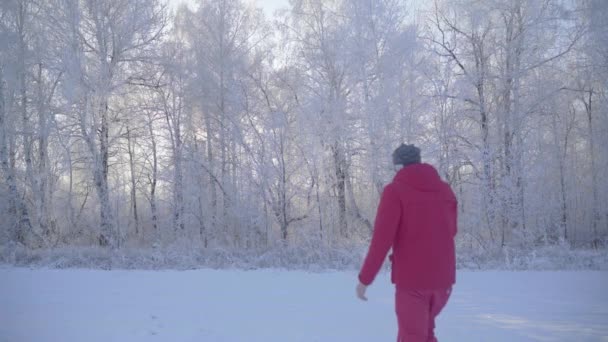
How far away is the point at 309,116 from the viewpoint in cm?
1276

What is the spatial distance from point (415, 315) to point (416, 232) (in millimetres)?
555

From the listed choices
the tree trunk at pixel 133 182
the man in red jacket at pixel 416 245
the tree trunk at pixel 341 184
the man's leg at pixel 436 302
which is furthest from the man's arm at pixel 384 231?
the tree trunk at pixel 133 182

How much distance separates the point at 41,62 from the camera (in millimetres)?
13164

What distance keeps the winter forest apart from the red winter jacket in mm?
7711

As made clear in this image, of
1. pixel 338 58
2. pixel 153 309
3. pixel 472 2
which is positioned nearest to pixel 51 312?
pixel 153 309

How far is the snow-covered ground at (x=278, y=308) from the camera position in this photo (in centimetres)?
427

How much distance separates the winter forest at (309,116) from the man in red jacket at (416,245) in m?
7.69

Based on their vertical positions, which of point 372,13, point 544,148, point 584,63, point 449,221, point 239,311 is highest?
point 372,13

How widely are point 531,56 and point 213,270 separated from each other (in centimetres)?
1171

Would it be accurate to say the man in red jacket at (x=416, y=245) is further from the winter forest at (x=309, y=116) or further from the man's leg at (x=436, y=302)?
the winter forest at (x=309, y=116)

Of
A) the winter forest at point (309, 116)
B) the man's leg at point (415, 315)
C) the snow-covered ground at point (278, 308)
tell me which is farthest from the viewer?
the winter forest at point (309, 116)

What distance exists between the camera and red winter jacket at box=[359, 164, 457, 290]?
260cm

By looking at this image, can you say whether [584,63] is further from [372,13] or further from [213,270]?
[213,270]

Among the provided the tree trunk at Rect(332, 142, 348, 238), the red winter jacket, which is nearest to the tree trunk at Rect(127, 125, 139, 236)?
the tree trunk at Rect(332, 142, 348, 238)
